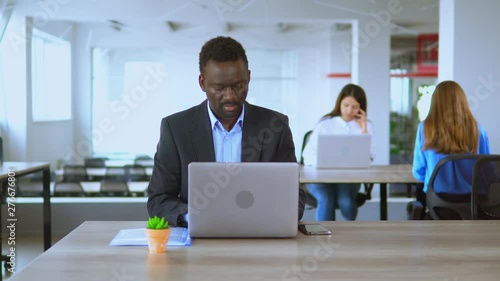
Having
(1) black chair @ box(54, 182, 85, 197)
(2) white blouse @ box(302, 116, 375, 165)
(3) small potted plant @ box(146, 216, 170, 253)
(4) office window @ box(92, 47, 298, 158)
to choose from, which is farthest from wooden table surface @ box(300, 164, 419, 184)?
(4) office window @ box(92, 47, 298, 158)

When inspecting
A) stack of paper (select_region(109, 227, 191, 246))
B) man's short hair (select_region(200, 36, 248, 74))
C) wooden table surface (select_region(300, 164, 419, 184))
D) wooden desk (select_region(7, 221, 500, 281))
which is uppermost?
man's short hair (select_region(200, 36, 248, 74))

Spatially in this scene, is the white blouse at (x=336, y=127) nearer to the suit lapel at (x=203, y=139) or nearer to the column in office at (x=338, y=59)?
the suit lapel at (x=203, y=139)

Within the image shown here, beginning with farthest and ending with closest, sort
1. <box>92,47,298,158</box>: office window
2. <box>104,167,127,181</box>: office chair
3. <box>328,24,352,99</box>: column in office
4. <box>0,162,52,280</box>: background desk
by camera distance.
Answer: <box>328,24,352,99</box>: column in office, <box>92,47,298,158</box>: office window, <box>104,167,127,181</box>: office chair, <box>0,162,52,280</box>: background desk

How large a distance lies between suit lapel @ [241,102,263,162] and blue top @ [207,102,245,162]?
0.03 metres

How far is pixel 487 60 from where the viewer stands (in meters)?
5.46

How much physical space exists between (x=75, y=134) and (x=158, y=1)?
592 cm

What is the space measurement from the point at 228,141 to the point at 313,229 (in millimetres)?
527

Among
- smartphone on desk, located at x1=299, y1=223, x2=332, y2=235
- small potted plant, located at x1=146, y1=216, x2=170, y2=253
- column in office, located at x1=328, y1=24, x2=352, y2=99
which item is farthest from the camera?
column in office, located at x1=328, y1=24, x2=352, y2=99

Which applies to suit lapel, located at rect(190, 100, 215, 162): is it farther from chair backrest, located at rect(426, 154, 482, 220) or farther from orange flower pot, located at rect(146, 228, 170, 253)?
chair backrest, located at rect(426, 154, 482, 220)

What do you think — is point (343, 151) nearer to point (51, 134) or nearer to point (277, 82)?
point (51, 134)

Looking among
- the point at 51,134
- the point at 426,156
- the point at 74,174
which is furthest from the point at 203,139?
the point at 51,134

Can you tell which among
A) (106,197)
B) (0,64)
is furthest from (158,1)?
(106,197)

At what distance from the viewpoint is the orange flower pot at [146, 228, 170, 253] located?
6.83 feet

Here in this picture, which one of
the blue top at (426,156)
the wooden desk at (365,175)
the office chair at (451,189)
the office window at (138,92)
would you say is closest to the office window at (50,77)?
the office window at (138,92)
